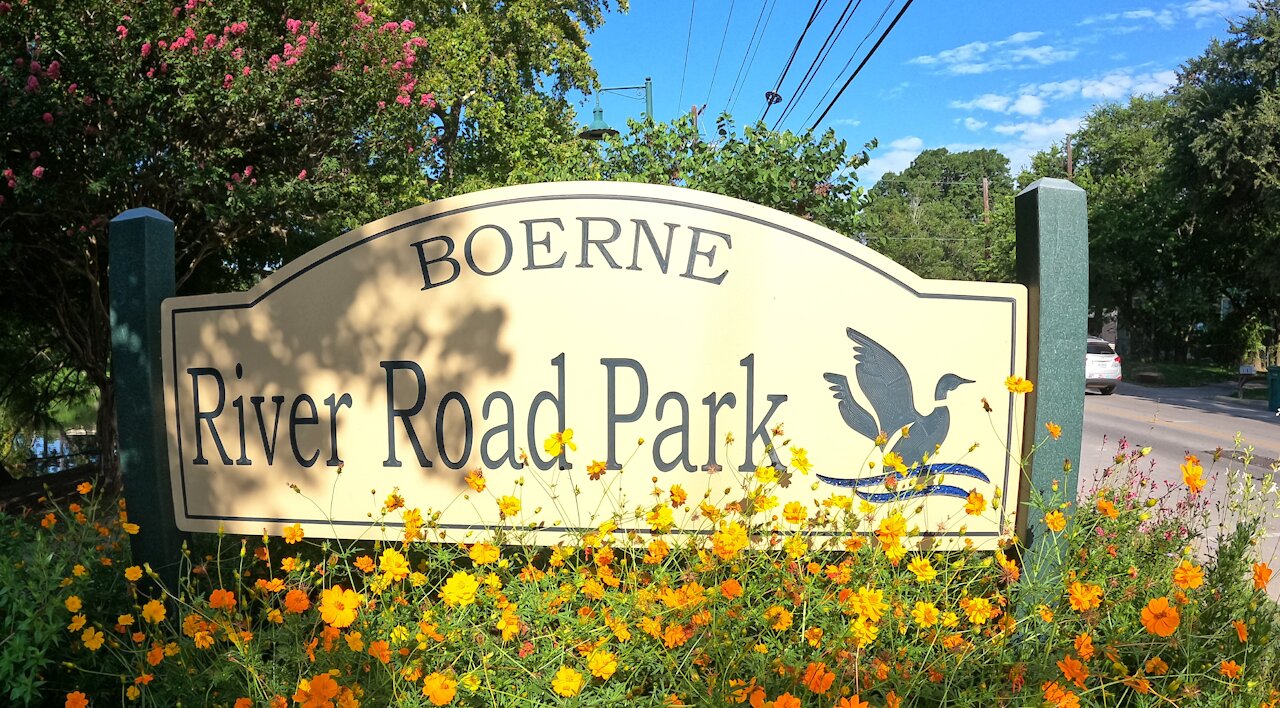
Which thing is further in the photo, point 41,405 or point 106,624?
point 41,405

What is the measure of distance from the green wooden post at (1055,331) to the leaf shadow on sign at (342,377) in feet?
5.13

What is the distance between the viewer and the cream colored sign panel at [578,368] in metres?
2.20

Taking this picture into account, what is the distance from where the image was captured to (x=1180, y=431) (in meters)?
10.9

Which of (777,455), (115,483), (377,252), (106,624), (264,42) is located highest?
(264,42)

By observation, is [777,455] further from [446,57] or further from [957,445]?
[446,57]

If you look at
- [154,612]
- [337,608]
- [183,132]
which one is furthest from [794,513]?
[183,132]

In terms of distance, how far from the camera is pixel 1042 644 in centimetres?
196

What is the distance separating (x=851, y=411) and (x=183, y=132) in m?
7.59

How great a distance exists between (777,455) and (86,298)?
9403 mm

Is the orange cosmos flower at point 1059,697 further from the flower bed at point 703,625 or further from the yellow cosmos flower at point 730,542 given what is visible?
the yellow cosmos flower at point 730,542

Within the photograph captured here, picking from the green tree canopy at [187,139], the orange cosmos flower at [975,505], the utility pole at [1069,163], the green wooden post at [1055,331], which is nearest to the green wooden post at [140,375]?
the orange cosmos flower at [975,505]

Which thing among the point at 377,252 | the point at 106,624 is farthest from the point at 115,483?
the point at 377,252

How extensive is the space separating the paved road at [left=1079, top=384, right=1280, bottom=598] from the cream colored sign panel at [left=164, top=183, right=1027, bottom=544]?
356cm

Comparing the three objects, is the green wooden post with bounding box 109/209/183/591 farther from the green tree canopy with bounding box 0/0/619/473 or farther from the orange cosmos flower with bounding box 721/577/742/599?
the green tree canopy with bounding box 0/0/619/473
